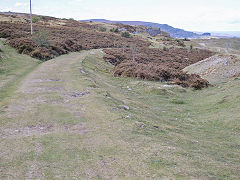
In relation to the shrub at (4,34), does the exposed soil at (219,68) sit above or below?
below

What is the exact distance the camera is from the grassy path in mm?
6314

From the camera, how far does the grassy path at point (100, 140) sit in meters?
6.31

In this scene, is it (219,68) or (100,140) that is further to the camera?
(219,68)

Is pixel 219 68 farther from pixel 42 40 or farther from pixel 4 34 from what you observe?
pixel 4 34

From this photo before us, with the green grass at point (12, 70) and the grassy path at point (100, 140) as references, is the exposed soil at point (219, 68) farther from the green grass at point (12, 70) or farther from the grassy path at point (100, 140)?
the green grass at point (12, 70)

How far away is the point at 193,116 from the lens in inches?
600

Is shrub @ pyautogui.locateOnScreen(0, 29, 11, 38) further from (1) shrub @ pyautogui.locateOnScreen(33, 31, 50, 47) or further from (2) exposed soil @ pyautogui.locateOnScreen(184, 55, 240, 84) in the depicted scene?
(2) exposed soil @ pyautogui.locateOnScreen(184, 55, 240, 84)

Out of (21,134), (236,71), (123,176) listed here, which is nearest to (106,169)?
(123,176)

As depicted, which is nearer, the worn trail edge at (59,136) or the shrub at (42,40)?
the worn trail edge at (59,136)

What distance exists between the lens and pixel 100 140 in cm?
820

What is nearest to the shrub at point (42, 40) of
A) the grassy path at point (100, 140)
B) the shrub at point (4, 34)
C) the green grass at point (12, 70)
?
the green grass at point (12, 70)

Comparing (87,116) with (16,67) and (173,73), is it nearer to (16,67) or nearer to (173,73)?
(16,67)

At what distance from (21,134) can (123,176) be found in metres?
4.49

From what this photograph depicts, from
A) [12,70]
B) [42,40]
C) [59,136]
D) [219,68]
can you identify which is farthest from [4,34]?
[59,136]
